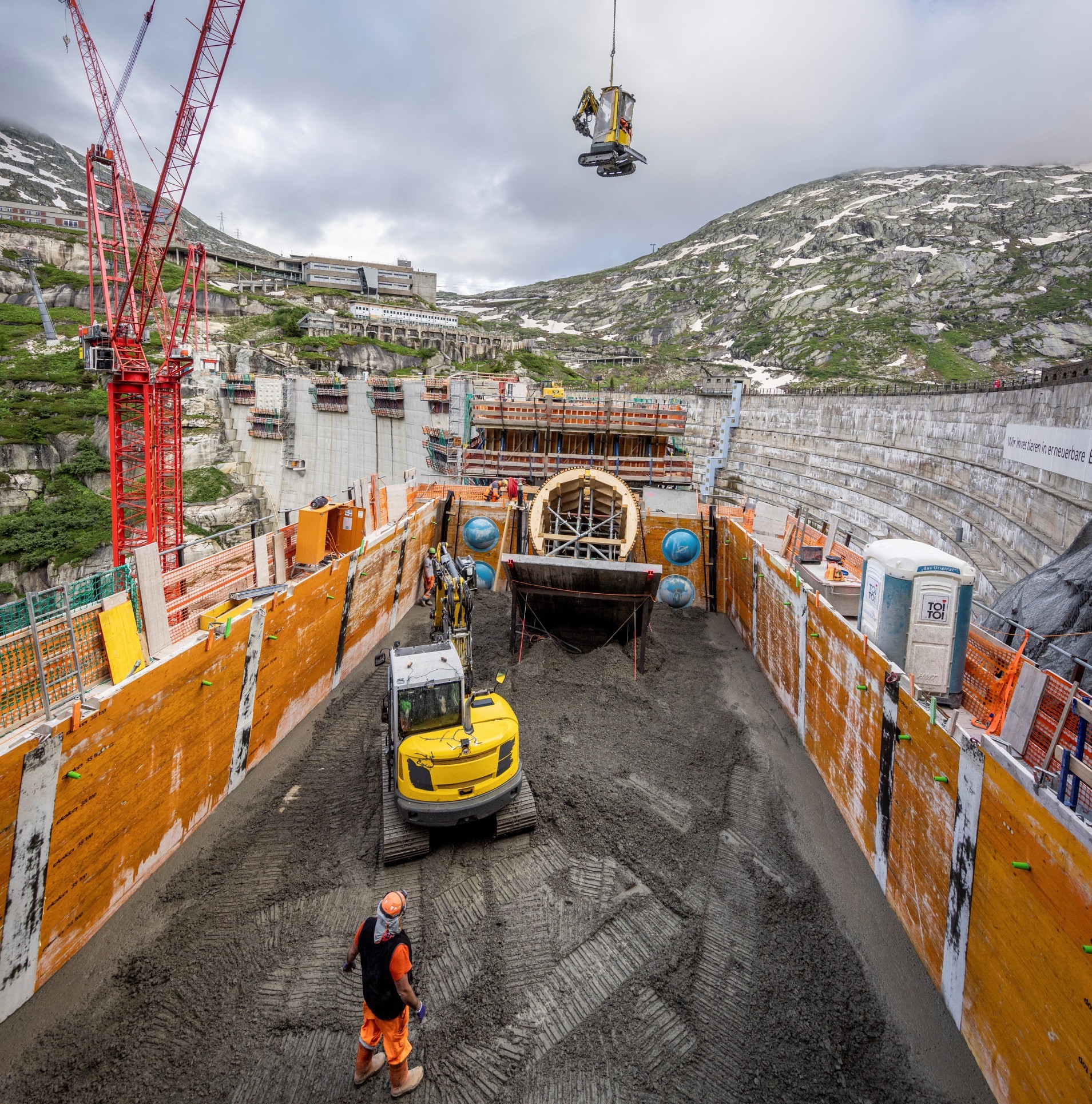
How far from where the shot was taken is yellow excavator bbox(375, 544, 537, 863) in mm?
7531

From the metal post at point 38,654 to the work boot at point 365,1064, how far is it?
188 inches

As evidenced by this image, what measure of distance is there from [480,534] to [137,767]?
11.8 metres

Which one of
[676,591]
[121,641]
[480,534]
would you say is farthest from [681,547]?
[121,641]

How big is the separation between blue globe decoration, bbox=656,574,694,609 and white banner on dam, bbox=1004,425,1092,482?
12969 millimetres

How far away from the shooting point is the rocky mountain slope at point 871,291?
88.7 metres

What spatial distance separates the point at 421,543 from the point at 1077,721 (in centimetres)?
1688

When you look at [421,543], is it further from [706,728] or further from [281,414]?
[281,414]

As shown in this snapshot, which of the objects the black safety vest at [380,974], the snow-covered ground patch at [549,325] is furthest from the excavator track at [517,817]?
the snow-covered ground patch at [549,325]

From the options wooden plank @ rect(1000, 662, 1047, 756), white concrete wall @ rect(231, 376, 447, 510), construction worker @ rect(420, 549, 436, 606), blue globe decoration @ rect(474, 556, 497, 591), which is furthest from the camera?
white concrete wall @ rect(231, 376, 447, 510)

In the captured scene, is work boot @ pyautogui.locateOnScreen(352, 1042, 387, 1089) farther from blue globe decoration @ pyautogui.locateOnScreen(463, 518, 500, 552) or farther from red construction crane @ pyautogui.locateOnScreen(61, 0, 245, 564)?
red construction crane @ pyautogui.locateOnScreen(61, 0, 245, 564)

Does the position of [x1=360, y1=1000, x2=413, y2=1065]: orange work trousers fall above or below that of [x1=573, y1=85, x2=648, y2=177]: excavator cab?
below

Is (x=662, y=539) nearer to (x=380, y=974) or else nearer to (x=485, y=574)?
(x=485, y=574)

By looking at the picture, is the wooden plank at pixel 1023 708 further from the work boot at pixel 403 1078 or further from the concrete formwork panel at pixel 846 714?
the work boot at pixel 403 1078

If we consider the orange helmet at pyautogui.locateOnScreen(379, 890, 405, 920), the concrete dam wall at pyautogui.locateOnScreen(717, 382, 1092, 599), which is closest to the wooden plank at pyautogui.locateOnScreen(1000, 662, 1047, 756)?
the orange helmet at pyautogui.locateOnScreen(379, 890, 405, 920)
